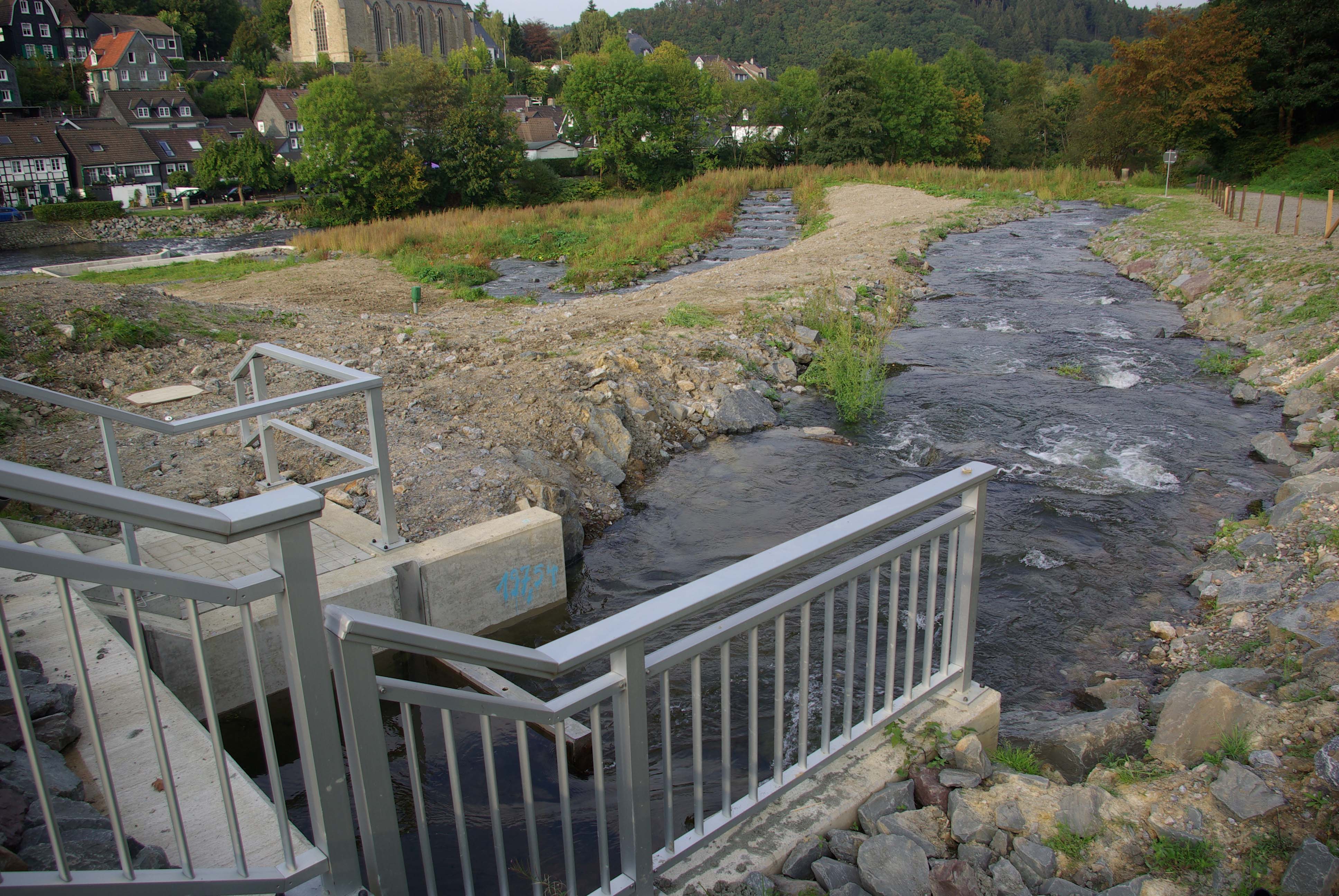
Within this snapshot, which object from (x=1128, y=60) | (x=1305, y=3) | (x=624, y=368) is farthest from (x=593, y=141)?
(x=624, y=368)

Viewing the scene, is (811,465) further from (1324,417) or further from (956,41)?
(956,41)

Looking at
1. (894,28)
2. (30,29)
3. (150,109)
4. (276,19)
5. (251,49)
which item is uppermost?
(894,28)

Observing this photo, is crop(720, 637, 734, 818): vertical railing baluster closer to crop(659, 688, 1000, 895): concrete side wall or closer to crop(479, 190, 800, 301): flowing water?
crop(659, 688, 1000, 895): concrete side wall

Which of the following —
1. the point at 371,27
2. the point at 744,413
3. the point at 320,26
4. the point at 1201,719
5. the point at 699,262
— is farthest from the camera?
the point at 371,27

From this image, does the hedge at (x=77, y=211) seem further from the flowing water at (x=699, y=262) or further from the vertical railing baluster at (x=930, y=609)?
the vertical railing baluster at (x=930, y=609)

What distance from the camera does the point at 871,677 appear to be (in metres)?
3.51

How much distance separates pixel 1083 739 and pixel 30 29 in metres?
115

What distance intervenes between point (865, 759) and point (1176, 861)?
3.59 ft

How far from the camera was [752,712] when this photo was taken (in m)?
3.15

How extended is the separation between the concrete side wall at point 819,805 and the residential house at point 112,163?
220 feet

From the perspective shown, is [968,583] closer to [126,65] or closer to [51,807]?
[51,807]

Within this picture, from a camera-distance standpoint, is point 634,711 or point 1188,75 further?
point 1188,75

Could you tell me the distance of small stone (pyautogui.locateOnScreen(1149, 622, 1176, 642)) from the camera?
5.99 metres

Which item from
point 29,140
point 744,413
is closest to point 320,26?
point 29,140
